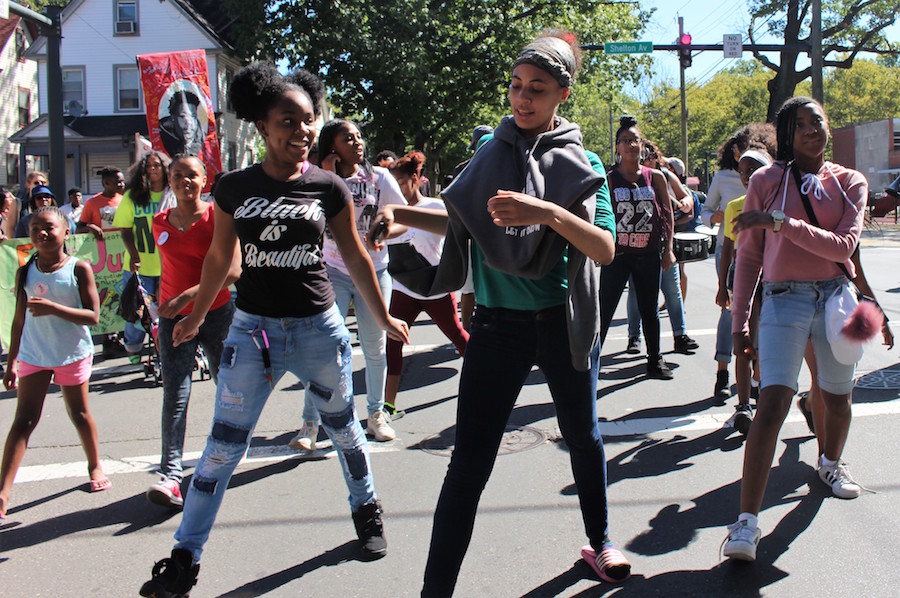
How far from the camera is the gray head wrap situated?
116 inches

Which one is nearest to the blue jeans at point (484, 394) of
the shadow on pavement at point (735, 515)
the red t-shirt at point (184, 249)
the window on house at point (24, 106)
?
the shadow on pavement at point (735, 515)

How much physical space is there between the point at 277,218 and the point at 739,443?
3.36 m

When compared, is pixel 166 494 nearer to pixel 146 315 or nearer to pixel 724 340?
pixel 146 315

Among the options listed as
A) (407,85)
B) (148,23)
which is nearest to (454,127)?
(407,85)

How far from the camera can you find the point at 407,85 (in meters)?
25.8

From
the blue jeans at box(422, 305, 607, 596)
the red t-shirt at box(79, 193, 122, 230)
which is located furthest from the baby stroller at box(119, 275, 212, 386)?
the blue jeans at box(422, 305, 607, 596)

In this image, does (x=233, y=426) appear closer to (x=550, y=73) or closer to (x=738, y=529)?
(x=550, y=73)

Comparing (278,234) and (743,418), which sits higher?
(278,234)

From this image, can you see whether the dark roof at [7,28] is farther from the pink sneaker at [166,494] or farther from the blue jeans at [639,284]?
the pink sneaker at [166,494]

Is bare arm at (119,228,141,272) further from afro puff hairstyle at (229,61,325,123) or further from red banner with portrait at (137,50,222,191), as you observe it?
red banner with portrait at (137,50,222,191)

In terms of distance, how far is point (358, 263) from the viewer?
3834 mm

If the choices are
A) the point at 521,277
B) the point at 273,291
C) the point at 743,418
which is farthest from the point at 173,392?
the point at 743,418

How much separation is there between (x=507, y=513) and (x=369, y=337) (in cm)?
182

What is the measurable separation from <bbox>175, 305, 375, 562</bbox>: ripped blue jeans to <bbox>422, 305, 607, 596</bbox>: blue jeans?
0.78 m
